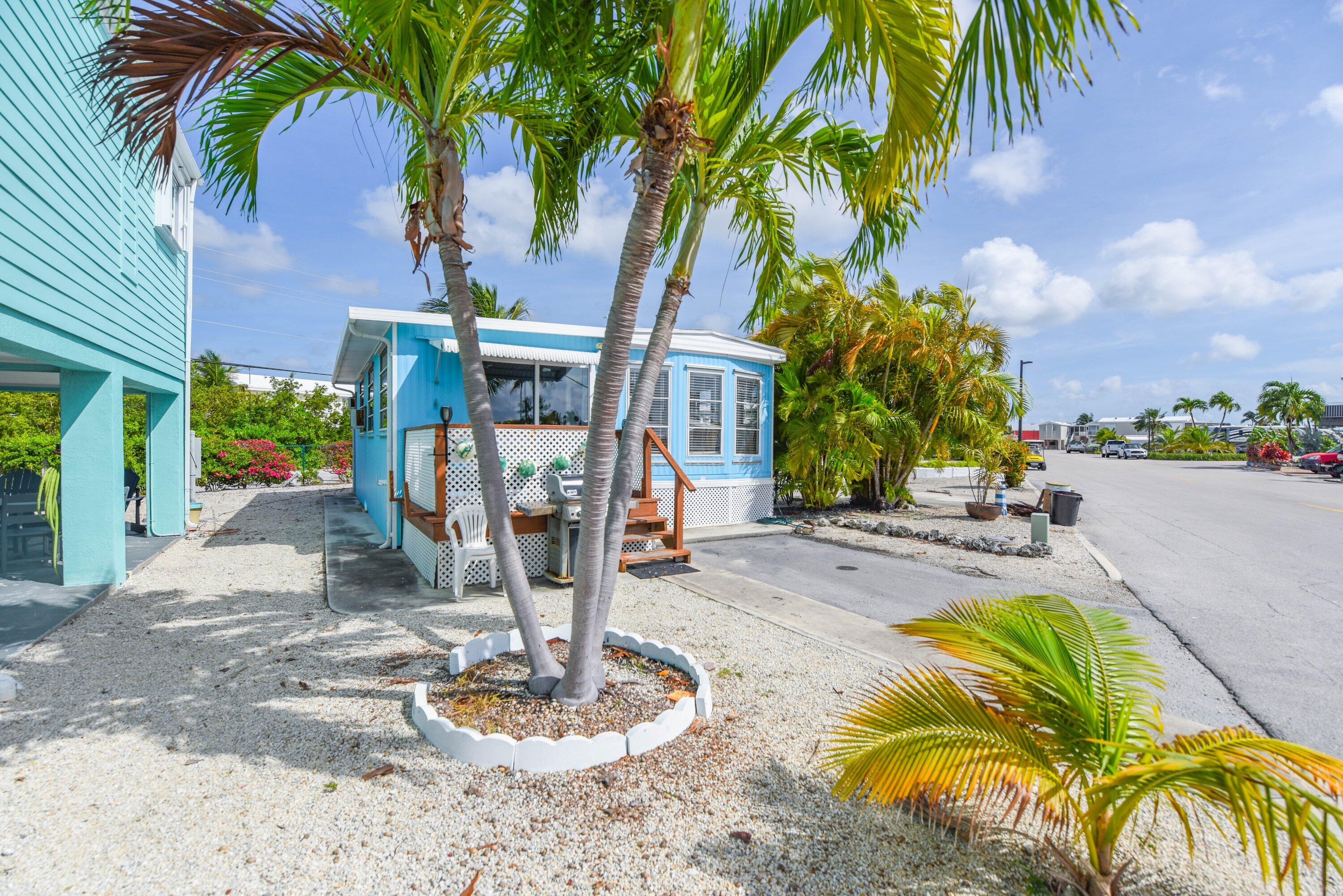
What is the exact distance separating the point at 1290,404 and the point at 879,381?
2347 inches

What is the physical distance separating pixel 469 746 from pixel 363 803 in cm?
50

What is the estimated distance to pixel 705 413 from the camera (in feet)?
36.7

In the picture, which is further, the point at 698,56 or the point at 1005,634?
the point at 698,56

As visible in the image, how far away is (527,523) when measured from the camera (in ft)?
22.5

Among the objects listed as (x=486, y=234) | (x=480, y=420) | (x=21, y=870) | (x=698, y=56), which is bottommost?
(x=21, y=870)

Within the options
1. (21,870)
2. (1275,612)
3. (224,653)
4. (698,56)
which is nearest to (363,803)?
(21,870)

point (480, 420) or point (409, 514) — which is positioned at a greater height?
point (480, 420)

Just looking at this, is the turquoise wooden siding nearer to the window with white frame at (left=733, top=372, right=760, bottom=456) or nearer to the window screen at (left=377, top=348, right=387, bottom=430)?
the window screen at (left=377, top=348, right=387, bottom=430)

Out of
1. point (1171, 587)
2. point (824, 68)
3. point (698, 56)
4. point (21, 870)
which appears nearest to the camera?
point (21, 870)

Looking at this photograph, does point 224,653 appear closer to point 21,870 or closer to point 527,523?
point 21,870

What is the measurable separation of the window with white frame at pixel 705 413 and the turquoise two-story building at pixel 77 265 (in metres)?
7.66

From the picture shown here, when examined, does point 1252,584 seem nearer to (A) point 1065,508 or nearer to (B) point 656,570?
(A) point 1065,508

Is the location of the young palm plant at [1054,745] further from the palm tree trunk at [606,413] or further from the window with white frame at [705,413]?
the window with white frame at [705,413]

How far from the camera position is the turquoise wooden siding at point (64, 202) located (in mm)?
4336
